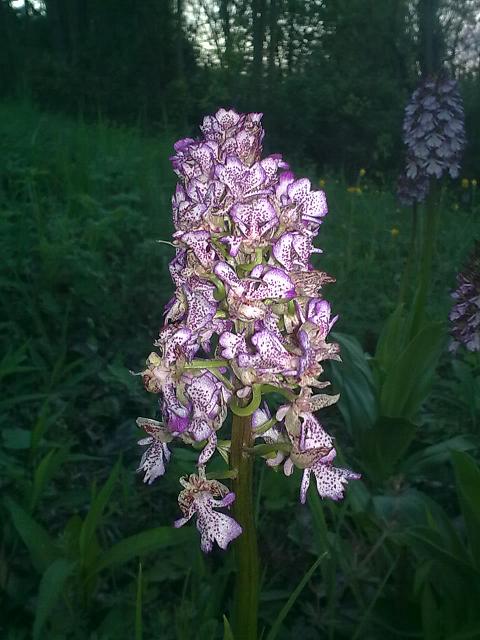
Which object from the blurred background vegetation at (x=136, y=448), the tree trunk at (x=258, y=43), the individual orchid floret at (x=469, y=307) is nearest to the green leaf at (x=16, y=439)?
the blurred background vegetation at (x=136, y=448)

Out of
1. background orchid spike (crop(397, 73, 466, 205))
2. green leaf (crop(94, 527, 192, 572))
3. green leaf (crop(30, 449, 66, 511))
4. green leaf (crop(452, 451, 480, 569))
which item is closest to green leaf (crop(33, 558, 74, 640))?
green leaf (crop(94, 527, 192, 572))

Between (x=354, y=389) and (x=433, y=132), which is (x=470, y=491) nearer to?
(x=354, y=389)

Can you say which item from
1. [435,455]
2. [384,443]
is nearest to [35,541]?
[384,443]

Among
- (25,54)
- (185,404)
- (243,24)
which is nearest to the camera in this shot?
(185,404)

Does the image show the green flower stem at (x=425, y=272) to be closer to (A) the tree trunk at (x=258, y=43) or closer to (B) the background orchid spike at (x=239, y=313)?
(B) the background orchid spike at (x=239, y=313)

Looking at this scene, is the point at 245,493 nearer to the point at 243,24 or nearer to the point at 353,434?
the point at 353,434

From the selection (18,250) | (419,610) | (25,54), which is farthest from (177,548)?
(25,54)

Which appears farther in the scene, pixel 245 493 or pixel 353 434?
pixel 353 434

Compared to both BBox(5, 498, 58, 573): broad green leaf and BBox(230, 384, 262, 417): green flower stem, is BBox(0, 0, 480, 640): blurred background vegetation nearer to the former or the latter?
BBox(5, 498, 58, 573): broad green leaf
